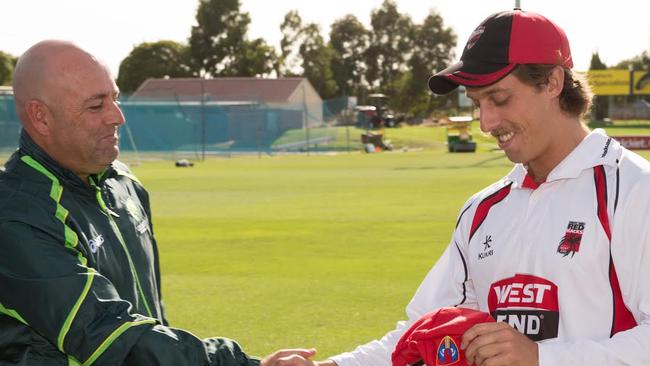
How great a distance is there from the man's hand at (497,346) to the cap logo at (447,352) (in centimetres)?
8

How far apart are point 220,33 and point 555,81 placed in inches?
4660

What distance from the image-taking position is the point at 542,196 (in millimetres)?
3805

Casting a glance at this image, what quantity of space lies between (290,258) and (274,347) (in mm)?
5347

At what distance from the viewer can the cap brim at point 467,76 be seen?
369 cm

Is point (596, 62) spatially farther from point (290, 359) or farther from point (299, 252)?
point (290, 359)

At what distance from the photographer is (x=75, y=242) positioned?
4.00 m

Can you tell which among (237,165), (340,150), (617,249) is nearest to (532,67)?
(617,249)

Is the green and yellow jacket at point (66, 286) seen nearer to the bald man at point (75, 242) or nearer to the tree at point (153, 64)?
the bald man at point (75, 242)

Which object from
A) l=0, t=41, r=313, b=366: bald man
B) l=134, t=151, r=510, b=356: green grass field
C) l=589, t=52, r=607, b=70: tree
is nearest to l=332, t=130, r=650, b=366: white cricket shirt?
l=0, t=41, r=313, b=366: bald man

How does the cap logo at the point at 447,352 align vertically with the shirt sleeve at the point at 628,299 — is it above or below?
below

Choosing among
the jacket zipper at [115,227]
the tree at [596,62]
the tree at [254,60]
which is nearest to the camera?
the jacket zipper at [115,227]

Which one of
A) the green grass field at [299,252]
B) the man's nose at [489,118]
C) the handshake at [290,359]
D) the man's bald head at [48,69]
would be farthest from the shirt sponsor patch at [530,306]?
the green grass field at [299,252]

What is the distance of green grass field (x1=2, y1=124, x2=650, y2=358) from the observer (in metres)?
9.72

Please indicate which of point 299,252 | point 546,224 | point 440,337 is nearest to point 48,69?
point 440,337
